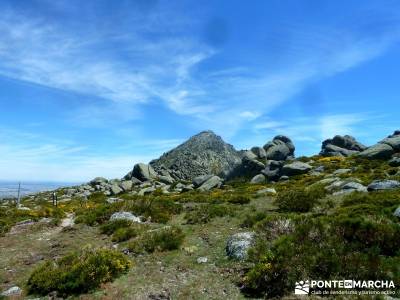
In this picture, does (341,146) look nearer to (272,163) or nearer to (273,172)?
(272,163)

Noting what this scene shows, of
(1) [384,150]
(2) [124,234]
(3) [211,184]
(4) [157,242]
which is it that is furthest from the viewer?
(1) [384,150]

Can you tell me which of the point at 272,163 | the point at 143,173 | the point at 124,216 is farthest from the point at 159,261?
the point at 143,173

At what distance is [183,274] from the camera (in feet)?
46.8

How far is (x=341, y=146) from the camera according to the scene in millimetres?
89000

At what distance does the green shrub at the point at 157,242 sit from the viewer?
1727 centimetres

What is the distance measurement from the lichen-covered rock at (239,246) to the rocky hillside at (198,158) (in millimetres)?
72677

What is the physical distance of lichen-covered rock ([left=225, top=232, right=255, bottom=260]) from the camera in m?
14.9

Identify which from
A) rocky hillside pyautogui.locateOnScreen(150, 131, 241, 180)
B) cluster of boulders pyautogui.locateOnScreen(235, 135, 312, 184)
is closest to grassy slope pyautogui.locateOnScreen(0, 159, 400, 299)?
cluster of boulders pyautogui.locateOnScreen(235, 135, 312, 184)

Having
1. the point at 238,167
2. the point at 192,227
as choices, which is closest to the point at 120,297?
the point at 192,227

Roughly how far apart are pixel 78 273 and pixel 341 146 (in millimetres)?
84016

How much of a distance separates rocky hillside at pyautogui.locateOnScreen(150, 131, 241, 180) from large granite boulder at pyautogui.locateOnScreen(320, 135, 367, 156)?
20502mm

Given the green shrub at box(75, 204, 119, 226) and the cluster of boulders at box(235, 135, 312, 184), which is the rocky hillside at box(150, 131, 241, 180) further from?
the green shrub at box(75, 204, 119, 226)

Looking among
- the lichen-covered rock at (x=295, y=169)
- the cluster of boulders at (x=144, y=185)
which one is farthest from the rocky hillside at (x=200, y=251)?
the cluster of boulders at (x=144, y=185)

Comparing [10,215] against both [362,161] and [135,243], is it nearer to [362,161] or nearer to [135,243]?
[135,243]
